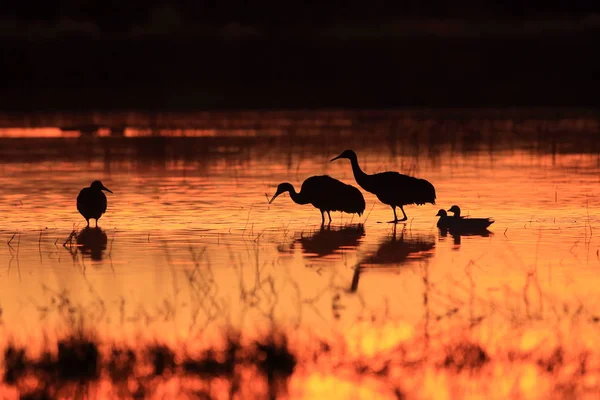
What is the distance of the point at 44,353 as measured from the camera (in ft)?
32.9

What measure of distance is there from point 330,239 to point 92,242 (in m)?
2.56

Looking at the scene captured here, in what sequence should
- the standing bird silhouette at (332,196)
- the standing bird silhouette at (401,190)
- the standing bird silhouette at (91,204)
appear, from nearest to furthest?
the standing bird silhouette at (91,204), the standing bird silhouette at (332,196), the standing bird silhouette at (401,190)

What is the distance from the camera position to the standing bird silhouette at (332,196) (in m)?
18.5

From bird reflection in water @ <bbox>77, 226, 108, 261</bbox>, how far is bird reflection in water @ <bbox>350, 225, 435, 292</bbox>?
8.49ft

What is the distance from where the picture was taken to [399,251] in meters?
15.5

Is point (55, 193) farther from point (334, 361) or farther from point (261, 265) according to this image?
point (334, 361)

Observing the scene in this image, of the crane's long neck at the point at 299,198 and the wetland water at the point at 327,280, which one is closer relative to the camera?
the wetland water at the point at 327,280

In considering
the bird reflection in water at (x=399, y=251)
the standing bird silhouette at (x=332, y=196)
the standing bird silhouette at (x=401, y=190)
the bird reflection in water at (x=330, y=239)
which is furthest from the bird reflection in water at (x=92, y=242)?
the standing bird silhouette at (x=401, y=190)

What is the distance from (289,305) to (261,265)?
241 centimetres

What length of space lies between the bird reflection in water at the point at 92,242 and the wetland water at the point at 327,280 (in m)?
0.03

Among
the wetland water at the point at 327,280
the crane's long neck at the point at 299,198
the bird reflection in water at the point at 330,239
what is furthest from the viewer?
the crane's long neck at the point at 299,198

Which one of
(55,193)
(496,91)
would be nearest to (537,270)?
(55,193)

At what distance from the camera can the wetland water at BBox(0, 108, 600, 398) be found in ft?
32.4

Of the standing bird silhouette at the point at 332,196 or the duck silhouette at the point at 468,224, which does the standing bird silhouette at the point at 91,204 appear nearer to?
the standing bird silhouette at the point at 332,196
